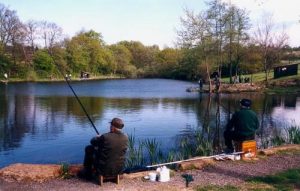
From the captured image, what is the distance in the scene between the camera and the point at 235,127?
1082 cm

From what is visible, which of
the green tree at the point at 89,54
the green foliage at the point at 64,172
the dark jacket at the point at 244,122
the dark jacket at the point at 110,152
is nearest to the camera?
the dark jacket at the point at 110,152

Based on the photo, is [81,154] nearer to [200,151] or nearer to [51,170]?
[200,151]

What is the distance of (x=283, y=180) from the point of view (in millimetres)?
8531

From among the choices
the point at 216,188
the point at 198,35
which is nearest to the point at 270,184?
the point at 216,188

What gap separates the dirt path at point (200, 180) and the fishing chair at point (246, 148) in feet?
1.01

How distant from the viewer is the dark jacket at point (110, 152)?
799cm

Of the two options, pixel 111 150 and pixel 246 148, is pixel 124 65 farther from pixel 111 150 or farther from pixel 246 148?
pixel 111 150

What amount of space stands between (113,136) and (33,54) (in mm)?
76493

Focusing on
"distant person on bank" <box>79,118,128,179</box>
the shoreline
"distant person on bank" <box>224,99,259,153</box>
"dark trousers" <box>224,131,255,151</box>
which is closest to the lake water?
"dark trousers" <box>224,131,255,151</box>

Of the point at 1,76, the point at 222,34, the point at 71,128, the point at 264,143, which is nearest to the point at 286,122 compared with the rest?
the point at 264,143

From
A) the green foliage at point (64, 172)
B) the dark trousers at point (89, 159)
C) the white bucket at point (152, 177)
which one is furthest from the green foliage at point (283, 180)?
the green foliage at point (64, 172)

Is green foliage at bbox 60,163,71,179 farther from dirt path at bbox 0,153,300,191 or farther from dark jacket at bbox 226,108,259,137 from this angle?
dark jacket at bbox 226,108,259,137

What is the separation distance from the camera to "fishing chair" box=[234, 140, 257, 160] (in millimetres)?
10627

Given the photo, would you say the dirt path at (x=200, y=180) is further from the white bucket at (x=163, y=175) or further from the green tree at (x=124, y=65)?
the green tree at (x=124, y=65)
